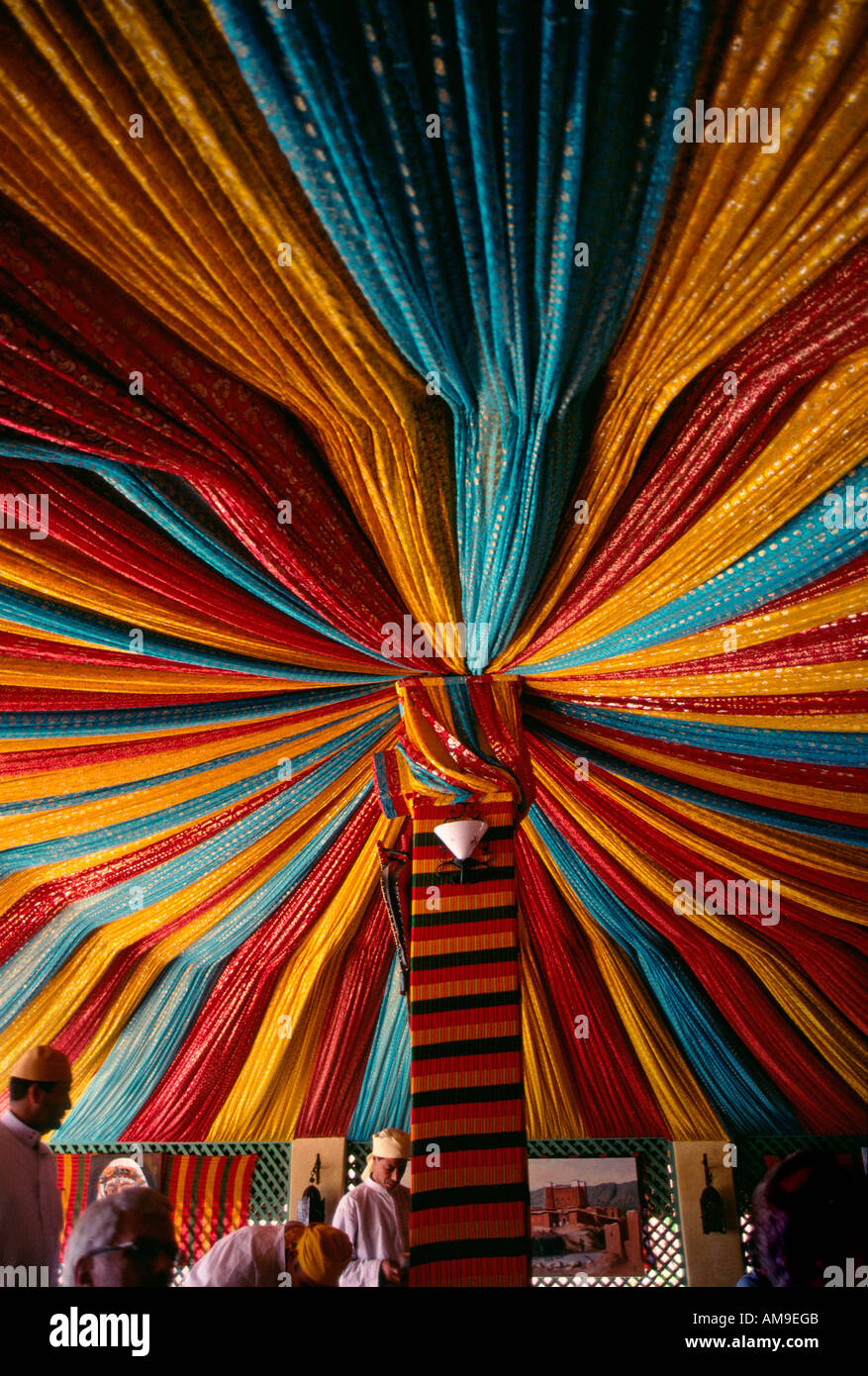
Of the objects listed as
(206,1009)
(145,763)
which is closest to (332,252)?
(145,763)

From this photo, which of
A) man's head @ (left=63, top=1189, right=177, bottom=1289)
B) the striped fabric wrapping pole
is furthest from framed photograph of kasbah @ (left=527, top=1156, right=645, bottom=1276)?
man's head @ (left=63, top=1189, right=177, bottom=1289)

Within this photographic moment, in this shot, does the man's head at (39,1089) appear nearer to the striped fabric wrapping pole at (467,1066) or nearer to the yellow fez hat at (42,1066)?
the yellow fez hat at (42,1066)

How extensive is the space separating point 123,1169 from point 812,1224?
5.64 m

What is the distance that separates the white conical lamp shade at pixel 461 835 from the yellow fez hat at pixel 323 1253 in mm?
1250

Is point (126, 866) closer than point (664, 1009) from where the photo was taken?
Yes

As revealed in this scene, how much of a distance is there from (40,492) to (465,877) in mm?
1909

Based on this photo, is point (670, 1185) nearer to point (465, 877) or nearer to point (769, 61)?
point (465, 877)

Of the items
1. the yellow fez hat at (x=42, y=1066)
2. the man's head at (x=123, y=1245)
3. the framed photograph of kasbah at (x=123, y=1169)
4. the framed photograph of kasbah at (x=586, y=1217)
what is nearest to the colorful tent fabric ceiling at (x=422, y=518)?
the framed photograph of kasbah at (x=123, y=1169)

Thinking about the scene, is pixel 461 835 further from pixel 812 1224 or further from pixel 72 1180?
pixel 72 1180

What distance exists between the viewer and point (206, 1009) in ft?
19.2

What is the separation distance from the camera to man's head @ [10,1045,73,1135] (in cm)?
263

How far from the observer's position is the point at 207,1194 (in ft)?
19.9

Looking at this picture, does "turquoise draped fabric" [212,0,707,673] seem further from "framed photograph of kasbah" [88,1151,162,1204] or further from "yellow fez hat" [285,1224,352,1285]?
"framed photograph of kasbah" [88,1151,162,1204]

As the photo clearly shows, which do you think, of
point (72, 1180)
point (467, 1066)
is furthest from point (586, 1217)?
point (467, 1066)
